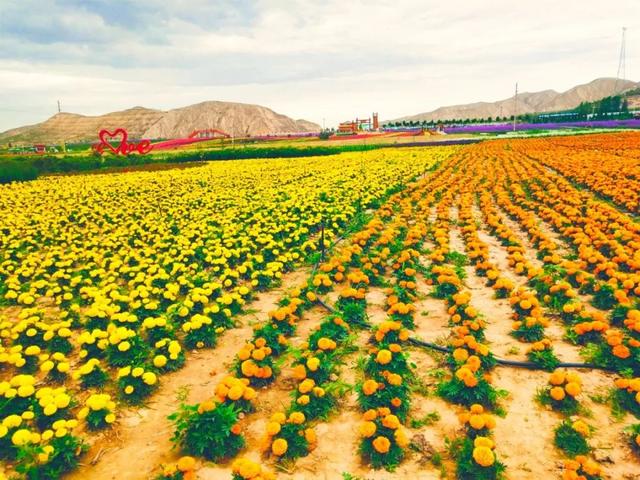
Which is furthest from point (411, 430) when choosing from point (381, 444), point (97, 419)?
point (97, 419)

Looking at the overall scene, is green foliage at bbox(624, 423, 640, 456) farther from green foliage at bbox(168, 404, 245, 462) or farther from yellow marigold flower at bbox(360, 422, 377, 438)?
green foliage at bbox(168, 404, 245, 462)

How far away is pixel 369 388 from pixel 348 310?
7.45ft

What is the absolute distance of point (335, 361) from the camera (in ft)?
17.3

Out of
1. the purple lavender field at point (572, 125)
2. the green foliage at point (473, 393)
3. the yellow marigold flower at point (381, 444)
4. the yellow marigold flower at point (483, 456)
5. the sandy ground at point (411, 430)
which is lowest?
the sandy ground at point (411, 430)

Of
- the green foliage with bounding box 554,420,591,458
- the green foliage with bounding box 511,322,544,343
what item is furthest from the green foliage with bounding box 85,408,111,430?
the green foliage with bounding box 511,322,544,343

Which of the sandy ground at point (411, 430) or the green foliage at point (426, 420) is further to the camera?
the green foliage at point (426, 420)

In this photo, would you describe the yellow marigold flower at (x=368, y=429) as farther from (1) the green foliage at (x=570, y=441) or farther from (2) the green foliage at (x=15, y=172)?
(2) the green foliage at (x=15, y=172)

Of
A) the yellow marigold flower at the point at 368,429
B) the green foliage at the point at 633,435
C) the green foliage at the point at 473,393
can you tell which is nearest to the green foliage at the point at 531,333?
the green foliage at the point at 473,393

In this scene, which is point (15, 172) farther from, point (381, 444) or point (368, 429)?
point (381, 444)

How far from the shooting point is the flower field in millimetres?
3670

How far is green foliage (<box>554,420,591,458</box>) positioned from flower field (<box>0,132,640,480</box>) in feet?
0.05

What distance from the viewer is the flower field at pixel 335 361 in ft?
12.0

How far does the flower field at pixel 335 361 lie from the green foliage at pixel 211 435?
2 cm

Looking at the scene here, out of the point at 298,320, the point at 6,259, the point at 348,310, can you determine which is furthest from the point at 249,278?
the point at 6,259
